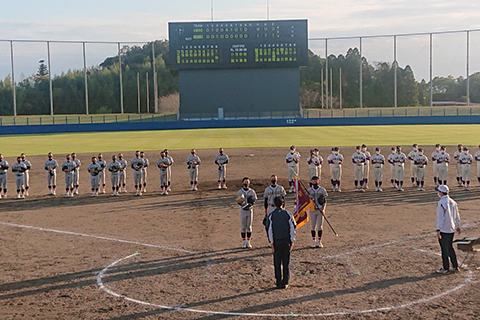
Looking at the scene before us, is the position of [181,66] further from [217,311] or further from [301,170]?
[217,311]

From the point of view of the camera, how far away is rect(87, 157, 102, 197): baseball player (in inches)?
865

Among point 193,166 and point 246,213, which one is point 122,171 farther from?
point 246,213

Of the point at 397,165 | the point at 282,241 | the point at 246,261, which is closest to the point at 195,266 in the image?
the point at 246,261

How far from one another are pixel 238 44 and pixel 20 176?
45110 millimetres

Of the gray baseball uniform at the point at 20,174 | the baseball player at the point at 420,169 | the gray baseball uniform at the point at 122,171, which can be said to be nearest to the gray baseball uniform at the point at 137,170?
the gray baseball uniform at the point at 122,171

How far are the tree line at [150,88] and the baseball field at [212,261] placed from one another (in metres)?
76.3

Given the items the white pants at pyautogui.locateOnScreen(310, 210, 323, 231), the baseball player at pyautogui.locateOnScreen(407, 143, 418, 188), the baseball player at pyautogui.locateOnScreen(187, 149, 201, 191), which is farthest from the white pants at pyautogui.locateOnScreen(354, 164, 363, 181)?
the white pants at pyautogui.locateOnScreen(310, 210, 323, 231)

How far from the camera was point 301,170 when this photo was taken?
2920cm

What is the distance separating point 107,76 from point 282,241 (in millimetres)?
98071

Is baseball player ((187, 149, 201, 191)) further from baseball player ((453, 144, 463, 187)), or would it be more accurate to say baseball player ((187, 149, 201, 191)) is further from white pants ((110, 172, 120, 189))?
baseball player ((453, 144, 463, 187))

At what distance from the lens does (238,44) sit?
209 feet

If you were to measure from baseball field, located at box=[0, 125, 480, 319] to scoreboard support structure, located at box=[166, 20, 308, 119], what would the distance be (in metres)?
42.1

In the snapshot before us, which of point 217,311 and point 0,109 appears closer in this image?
point 217,311

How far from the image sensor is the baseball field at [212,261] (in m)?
9.55
